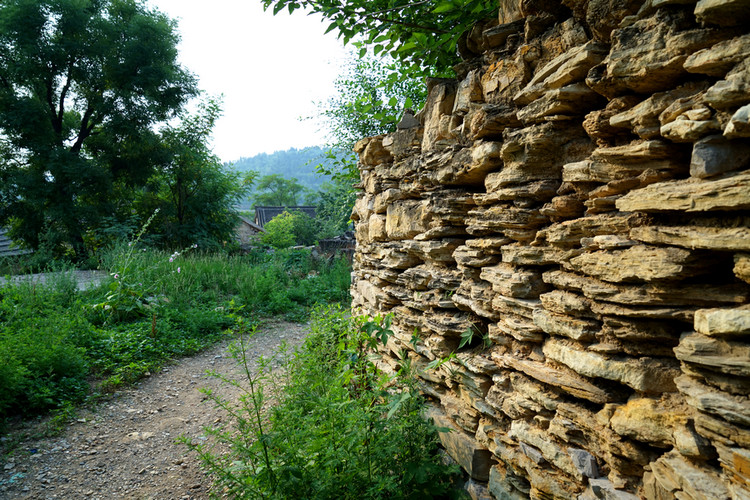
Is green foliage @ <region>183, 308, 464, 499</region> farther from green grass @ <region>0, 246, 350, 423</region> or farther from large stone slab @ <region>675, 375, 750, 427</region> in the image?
large stone slab @ <region>675, 375, 750, 427</region>

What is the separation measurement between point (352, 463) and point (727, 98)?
7.06ft

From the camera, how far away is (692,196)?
4.37ft

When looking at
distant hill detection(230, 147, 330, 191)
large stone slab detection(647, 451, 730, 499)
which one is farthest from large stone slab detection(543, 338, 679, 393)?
distant hill detection(230, 147, 330, 191)

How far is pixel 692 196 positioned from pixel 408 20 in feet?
9.38

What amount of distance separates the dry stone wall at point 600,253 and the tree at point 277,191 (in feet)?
143

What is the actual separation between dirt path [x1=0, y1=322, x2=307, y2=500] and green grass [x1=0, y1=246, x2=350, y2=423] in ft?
1.47

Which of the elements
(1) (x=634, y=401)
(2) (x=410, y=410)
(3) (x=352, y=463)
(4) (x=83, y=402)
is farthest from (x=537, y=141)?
(4) (x=83, y=402)

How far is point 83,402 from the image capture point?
14.5 feet

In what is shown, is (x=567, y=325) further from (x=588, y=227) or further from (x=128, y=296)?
(x=128, y=296)

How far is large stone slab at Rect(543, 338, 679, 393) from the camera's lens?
4.96 ft

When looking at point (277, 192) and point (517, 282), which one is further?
point (277, 192)

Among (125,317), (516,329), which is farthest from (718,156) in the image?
(125,317)

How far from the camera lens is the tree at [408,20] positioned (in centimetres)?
317

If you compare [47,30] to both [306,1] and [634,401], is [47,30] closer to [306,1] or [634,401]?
[306,1]
